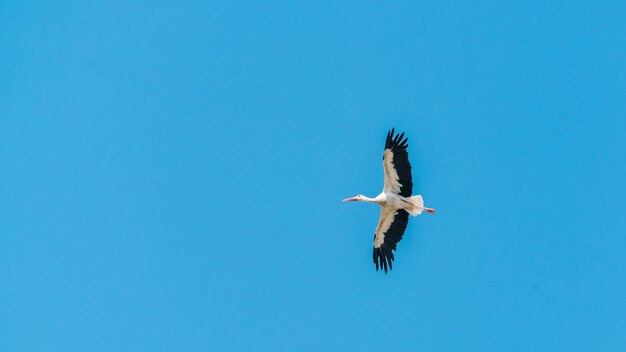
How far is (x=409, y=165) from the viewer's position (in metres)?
22.7

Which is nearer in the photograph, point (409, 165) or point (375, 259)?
point (409, 165)

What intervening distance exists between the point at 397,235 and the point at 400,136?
9.78ft

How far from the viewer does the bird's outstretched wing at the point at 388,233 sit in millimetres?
24000

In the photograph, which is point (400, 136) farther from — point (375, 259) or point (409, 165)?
point (375, 259)

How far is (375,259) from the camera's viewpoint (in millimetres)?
24500

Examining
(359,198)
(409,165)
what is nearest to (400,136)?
(409,165)

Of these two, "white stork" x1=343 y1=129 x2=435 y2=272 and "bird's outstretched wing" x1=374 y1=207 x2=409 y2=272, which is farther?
"bird's outstretched wing" x1=374 y1=207 x2=409 y2=272

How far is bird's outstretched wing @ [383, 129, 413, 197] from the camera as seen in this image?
74.1 ft

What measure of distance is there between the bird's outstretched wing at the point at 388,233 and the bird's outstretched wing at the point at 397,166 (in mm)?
799

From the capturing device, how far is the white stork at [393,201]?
22625 millimetres

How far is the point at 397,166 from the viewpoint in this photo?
22828 millimetres

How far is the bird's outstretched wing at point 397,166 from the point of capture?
22.6m

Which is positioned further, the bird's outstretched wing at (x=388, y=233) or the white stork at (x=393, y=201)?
the bird's outstretched wing at (x=388, y=233)

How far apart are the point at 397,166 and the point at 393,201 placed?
1.05m
